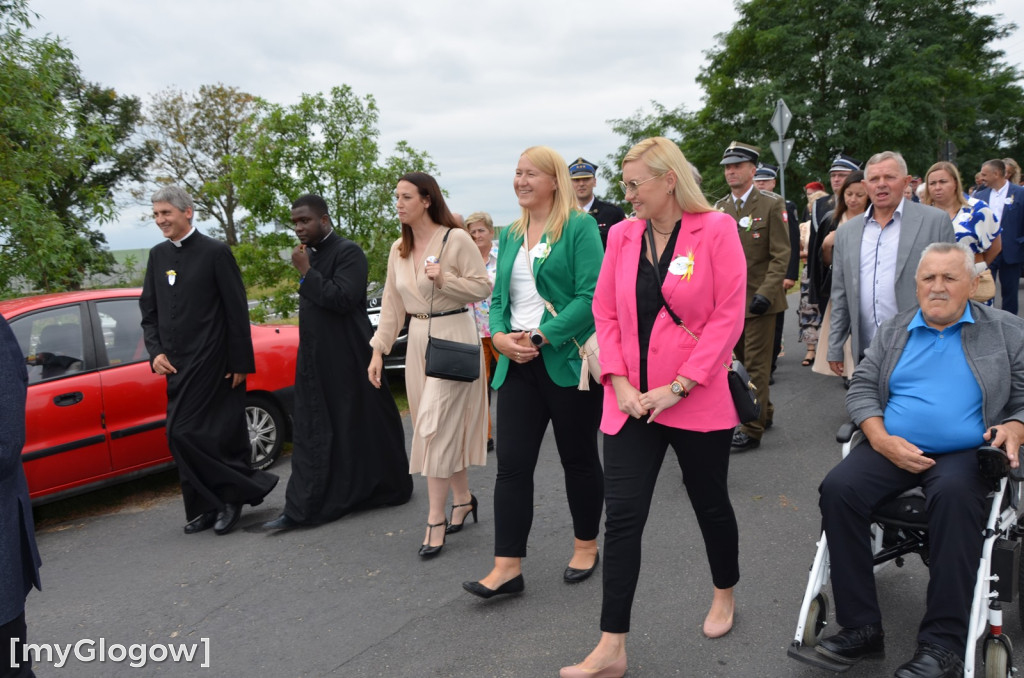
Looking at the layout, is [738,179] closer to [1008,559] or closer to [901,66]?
[1008,559]

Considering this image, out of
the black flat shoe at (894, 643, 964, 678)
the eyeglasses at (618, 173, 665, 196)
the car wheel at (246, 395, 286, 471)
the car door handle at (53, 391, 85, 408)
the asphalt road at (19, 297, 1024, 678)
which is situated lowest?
the asphalt road at (19, 297, 1024, 678)

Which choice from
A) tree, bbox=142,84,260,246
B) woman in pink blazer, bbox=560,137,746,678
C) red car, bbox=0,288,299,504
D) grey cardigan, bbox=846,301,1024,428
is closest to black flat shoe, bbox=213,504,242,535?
red car, bbox=0,288,299,504

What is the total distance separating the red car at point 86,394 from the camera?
18.0 ft

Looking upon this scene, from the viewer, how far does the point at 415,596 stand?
419 centimetres

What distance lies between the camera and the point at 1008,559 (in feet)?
9.86

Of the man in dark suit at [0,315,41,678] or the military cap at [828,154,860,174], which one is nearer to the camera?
the man in dark suit at [0,315,41,678]

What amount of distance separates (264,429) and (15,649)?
4.29 meters

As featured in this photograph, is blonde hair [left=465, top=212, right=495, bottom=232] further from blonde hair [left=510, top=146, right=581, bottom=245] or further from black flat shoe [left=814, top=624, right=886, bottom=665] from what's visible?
black flat shoe [left=814, top=624, right=886, bottom=665]

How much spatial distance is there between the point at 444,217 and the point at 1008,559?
3254 millimetres

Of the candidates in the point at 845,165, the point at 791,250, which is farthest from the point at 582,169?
the point at 845,165

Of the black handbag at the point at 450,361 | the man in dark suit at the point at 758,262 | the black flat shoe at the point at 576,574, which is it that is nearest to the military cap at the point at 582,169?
the man in dark suit at the point at 758,262

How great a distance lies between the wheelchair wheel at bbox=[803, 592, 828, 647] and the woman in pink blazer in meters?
0.55

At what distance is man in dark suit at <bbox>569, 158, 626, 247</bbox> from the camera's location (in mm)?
7152

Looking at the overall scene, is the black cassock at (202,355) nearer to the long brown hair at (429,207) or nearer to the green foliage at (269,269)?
the long brown hair at (429,207)
